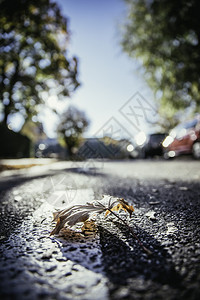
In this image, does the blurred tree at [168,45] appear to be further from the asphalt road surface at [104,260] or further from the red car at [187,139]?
the asphalt road surface at [104,260]

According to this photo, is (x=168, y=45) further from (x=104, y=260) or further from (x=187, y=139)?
(x=104, y=260)

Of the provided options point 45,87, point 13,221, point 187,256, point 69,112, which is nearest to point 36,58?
point 45,87

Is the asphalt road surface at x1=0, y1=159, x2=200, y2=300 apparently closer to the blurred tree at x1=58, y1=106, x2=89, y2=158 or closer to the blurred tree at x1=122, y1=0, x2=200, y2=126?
the blurred tree at x1=122, y1=0, x2=200, y2=126

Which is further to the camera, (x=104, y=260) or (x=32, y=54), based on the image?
(x=32, y=54)

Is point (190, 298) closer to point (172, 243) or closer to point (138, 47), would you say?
point (172, 243)

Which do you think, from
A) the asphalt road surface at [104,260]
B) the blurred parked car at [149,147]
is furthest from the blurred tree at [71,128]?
the asphalt road surface at [104,260]

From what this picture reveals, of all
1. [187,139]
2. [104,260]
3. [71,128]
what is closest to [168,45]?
[187,139]

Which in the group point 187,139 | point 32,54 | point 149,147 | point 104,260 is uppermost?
point 32,54
